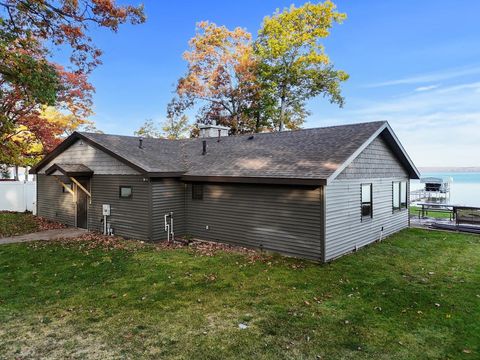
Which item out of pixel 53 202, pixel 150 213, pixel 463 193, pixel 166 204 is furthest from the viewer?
pixel 463 193

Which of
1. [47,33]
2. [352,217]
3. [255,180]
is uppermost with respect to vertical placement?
[47,33]

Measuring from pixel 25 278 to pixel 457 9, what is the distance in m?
22.8

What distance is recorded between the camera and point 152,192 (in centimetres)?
1137

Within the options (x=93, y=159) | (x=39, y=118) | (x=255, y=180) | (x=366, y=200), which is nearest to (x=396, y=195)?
(x=366, y=200)

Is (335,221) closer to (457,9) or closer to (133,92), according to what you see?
(457,9)

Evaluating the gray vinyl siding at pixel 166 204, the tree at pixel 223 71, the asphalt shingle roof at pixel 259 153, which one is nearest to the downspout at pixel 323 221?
the asphalt shingle roof at pixel 259 153

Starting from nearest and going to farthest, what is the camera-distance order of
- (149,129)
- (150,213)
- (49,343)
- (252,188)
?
(49,343) → (252,188) → (150,213) → (149,129)

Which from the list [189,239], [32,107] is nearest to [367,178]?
[189,239]

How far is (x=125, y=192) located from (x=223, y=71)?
814 inches

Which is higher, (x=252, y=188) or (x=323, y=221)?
(x=252, y=188)

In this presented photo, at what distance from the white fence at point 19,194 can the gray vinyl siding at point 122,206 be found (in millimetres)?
7589

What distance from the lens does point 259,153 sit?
12172 mm

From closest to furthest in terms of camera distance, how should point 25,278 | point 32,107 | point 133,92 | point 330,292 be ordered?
point 330,292 < point 25,278 < point 32,107 < point 133,92

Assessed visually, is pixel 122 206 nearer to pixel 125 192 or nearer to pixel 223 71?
pixel 125 192
